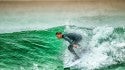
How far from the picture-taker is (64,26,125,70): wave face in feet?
10.4

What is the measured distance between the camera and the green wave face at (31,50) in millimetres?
3172

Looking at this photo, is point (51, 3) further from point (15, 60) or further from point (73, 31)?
point (15, 60)

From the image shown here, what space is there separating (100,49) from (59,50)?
0.49 meters

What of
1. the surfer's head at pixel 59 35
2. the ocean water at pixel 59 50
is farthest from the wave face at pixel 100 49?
the surfer's head at pixel 59 35

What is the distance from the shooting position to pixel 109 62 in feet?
10.5

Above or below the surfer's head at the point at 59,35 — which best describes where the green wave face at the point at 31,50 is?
below

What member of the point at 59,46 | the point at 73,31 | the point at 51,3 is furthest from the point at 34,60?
the point at 51,3

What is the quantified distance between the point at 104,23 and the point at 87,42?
1.20ft

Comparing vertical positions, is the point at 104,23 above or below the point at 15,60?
above

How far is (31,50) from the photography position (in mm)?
3293

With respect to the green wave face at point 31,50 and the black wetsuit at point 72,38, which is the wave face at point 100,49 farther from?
the green wave face at point 31,50

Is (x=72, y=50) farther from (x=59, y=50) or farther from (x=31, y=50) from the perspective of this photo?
(x=31, y=50)

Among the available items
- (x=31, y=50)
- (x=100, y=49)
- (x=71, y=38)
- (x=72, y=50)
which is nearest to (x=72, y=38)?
(x=71, y=38)

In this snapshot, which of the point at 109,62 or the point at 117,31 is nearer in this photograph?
the point at 109,62
